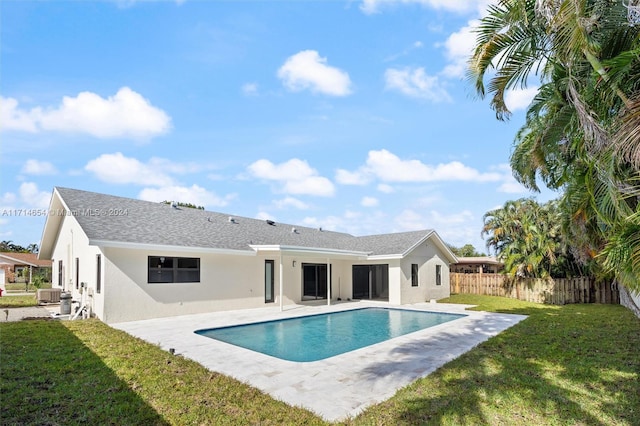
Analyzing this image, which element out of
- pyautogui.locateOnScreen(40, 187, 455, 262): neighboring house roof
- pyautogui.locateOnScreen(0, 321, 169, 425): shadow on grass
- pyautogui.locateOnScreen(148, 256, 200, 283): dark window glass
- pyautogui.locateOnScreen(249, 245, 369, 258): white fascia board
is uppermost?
pyautogui.locateOnScreen(40, 187, 455, 262): neighboring house roof

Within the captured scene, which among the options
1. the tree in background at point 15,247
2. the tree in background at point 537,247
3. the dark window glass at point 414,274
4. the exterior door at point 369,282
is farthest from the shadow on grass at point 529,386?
the tree in background at point 15,247

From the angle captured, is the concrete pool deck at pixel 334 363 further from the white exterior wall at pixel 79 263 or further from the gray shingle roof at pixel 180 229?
the gray shingle roof at pixel 180 229

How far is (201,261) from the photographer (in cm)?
1669

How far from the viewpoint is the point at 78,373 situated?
7297mm

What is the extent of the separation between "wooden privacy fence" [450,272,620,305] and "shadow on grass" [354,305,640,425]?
11.9 meters

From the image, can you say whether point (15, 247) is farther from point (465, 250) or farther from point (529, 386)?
point (529, 386)

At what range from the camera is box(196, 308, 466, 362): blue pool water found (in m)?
10.8

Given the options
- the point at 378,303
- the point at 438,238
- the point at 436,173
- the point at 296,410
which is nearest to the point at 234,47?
the point at 296,410

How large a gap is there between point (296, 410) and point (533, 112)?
894 cm

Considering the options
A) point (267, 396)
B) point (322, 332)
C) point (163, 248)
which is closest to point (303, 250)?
point (322, 332)

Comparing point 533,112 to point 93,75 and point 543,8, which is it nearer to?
point 543,8

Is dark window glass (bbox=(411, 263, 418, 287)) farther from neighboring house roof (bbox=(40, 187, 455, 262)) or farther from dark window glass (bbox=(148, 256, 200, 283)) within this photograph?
dark window glass (bbox=(148, 256, 200, 283))

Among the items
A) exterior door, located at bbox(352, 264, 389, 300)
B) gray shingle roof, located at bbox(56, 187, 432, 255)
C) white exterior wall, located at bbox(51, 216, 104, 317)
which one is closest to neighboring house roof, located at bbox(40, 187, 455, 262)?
gray shingle roof, located at bbox(56, 187, 432, 255)

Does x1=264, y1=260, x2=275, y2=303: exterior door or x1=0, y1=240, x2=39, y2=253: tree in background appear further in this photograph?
x1=0, y1=240, x2=39, y2=253: tree in background
